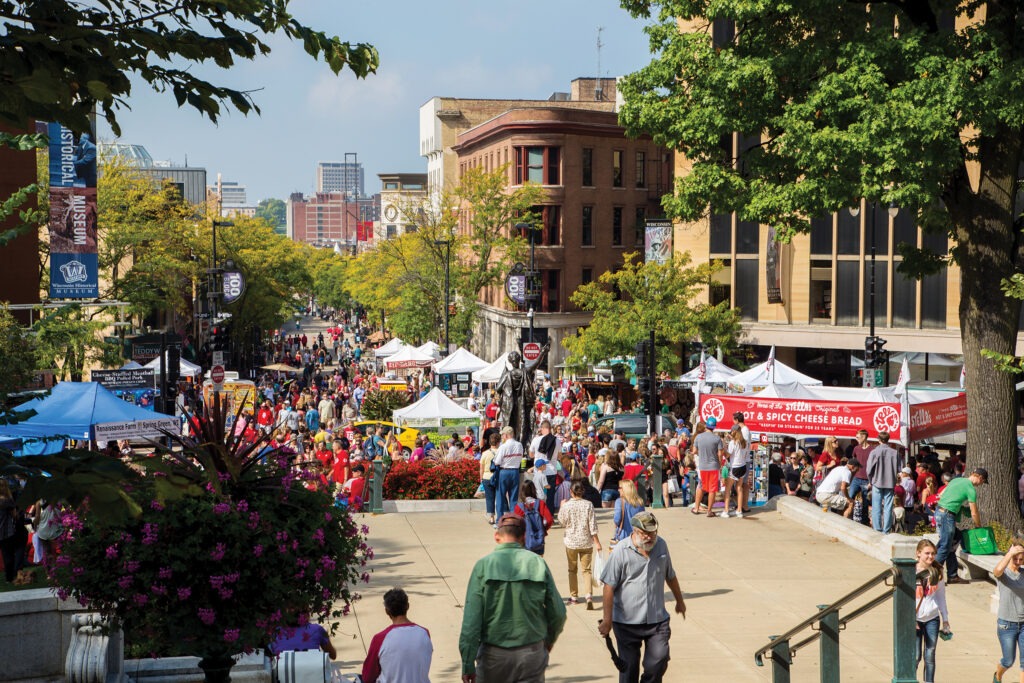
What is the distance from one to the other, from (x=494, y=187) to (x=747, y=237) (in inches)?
716

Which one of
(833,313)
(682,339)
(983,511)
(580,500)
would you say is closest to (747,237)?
(833,313)

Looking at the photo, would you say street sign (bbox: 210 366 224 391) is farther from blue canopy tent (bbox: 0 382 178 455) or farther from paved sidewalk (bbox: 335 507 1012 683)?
paved sidewalk (bbox: 335 507 1012 683)

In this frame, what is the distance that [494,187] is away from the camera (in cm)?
6588

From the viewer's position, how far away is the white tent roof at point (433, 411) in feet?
96.1

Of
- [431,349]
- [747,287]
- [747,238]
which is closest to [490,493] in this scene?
[431,349]

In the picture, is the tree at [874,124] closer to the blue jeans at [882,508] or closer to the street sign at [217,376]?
the blue jeans at [882,508]

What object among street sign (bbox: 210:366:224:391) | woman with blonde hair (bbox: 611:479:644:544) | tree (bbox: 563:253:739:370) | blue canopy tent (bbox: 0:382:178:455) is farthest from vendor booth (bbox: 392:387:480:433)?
tree (bbox: 563:253:739:370)

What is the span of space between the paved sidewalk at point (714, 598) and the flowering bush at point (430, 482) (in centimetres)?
92

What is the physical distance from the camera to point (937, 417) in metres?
23.8

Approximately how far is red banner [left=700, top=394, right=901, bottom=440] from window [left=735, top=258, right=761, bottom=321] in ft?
89.6

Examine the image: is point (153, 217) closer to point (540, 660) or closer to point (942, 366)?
point (942, 366)

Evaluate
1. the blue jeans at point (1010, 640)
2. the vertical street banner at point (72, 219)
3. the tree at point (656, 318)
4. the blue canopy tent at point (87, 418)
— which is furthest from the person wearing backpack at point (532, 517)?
the tree at point (656, 318)

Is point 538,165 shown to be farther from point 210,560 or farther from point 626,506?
point 210,560

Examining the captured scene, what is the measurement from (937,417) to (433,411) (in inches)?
449
